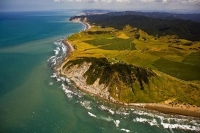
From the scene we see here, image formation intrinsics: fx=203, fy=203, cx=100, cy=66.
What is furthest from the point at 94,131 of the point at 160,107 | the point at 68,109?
the point at 160,107

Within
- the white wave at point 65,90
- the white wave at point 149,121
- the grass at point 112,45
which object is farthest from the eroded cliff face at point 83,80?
the grass at point 112,45

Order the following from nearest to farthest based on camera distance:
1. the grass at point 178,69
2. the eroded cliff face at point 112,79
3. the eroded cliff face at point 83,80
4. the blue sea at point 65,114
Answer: the blue sea at point 65,114 → the eroded cliff face at point 112,79 → the eroded cliff face at point 83,80 → the grass at point 178,69

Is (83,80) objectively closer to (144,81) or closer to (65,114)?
(65,114)

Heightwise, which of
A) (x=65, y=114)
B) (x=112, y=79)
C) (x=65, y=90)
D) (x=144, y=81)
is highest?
(x=112, y=79)

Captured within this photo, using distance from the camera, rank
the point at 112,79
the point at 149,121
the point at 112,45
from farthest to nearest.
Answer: the point at 112,45 < the point at 112,79 < the point at 149,121

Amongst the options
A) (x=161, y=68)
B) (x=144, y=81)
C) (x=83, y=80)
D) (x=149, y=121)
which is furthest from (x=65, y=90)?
(x=161, y=68)

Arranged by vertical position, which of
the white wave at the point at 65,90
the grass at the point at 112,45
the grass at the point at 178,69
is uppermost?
the grass at the point at 112,45

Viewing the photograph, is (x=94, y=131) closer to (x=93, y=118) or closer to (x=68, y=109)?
(x=93, y=118)

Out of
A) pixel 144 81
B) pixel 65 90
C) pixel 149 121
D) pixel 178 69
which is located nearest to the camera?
pixel 149 121

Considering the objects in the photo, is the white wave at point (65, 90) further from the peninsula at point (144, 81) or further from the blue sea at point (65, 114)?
the peninsula at point (144, 81)
